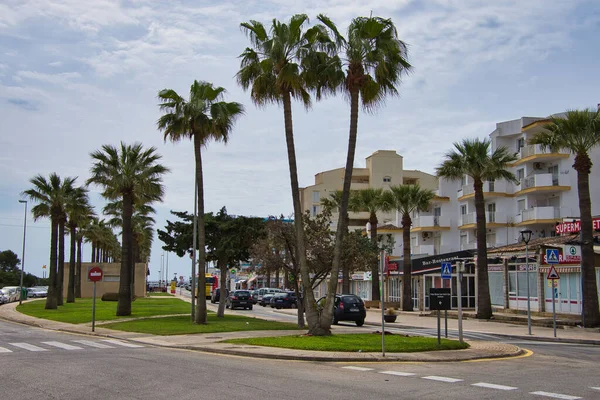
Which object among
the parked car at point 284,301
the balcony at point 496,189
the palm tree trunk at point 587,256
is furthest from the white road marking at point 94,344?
the balcony at point 496,189

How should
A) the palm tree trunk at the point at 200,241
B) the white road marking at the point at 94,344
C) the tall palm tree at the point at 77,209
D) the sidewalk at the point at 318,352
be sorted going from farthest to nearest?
the tall palm tree at the point at 77,209
the palm tree trunk at the point at 200,241
the white road marking at the point at 94,344
the sidewalk at the point at 318,352

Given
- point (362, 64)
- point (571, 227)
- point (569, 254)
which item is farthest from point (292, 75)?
point (571, 227)

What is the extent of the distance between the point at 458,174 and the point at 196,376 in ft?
94.5

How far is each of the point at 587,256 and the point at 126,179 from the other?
24.0 m

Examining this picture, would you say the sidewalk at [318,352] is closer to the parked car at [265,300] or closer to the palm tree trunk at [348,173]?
the palm tree trunk at [348,173]

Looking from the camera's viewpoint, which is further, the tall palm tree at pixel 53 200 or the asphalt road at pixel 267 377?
the tall palm tree at pixel 53 200

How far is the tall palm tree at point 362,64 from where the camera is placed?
67.7ft

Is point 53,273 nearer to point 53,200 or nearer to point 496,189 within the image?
point 53,200

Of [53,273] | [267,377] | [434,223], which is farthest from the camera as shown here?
[434,223]

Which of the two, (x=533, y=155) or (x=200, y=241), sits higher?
(x=533, y=155)

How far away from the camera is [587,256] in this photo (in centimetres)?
2825

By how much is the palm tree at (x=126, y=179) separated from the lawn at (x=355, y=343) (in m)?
17.2

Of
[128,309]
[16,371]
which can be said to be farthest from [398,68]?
[128,309]

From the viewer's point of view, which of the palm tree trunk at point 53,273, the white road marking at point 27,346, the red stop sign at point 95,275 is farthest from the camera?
A: the palm tree trunk at point 53,273
